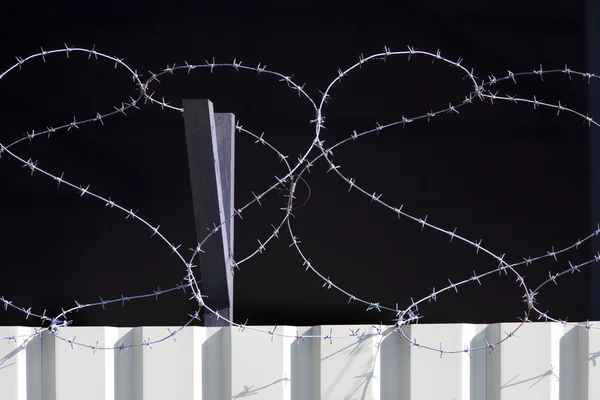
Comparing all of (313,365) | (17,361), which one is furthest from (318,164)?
(17,361)

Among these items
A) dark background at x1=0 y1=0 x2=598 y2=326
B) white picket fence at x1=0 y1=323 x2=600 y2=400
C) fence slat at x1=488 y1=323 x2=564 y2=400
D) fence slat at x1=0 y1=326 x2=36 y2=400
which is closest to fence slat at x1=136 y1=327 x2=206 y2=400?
white picket fence at x1=0 y1=323 x2=600 y2=400

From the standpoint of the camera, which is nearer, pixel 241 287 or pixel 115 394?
pixel 115 394

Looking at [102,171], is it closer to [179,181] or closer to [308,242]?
[179,181]

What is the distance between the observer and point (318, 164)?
15.8 feet

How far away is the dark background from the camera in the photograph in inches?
185

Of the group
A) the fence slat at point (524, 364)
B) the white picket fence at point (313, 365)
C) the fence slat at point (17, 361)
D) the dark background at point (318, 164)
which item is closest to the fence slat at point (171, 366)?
the white picket fence at point (313, 365)

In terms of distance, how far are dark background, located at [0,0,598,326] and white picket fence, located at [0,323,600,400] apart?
2863mm

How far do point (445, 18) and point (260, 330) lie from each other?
3331mm

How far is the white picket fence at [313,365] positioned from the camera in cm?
182

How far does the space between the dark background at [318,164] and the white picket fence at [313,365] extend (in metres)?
2.86

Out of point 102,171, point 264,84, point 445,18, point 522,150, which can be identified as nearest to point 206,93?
point 264,84

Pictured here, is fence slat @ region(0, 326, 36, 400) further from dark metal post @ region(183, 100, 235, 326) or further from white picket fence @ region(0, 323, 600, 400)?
dark metal post @ region(183, 100, 235, 326)

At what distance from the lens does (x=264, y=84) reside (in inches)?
187

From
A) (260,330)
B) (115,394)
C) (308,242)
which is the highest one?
(308,242)
